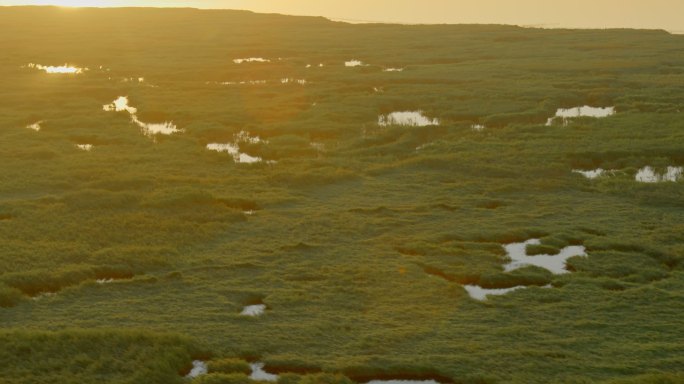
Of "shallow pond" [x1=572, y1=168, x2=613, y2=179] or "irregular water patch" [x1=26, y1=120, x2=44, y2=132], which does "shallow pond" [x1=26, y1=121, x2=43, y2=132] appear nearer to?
"irregular water patch" [x1=26, y1=120, x2=44, y2=132]

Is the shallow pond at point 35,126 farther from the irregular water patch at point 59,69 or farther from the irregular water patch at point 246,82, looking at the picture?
the irregular water patch at point 59,69

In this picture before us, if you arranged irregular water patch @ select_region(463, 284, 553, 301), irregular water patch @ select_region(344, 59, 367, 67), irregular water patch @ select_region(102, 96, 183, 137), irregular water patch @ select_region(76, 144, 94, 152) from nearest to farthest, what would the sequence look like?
irregular water patch @ select_region(463, 284, 553, 301) → irregular water patch @ select_region(76, 144, 94, 152) → irregular water patch @ select_region(102, 96, 183, 137) → irregular water patch @ select_region(344, 59, 367, 67)

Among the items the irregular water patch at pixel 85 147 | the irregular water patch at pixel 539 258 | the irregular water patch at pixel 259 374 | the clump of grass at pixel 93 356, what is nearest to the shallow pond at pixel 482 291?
the irregular water patch at pixel 539 258

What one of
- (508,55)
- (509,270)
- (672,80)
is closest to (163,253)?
(509,270)

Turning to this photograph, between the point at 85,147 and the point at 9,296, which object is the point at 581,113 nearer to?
the point at 85,147

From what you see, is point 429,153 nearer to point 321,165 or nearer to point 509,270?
point 321,165

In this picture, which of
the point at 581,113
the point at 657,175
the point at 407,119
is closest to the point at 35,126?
the point at 407,119

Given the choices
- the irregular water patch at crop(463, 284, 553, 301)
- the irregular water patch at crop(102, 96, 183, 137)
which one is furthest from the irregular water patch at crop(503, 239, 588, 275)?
the irregular water patch at crop(102, 96, 183, 137)
